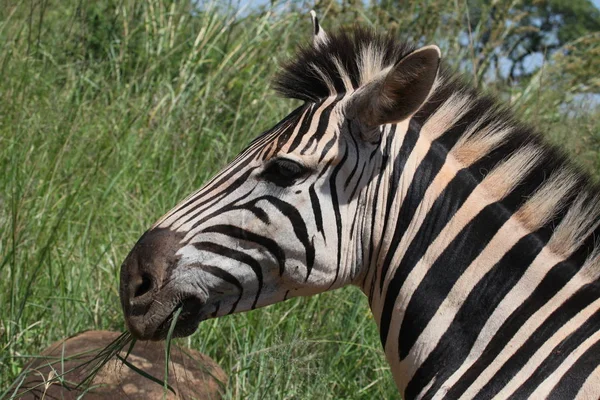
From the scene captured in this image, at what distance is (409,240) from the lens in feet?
10.2

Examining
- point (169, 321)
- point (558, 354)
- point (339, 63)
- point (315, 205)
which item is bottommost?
point (169, 321)

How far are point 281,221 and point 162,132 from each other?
14.0 ft

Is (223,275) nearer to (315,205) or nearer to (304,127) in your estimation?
(315,205)

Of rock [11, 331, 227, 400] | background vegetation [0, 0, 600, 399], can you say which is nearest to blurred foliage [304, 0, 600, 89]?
background vegetation [0, 0, 600, 399]

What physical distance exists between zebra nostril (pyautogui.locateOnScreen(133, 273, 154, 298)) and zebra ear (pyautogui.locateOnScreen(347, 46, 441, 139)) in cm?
96

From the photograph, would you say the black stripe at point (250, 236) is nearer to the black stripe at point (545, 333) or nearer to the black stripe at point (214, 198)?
the black stripe at point (214, 198)

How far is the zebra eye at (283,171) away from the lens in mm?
3051

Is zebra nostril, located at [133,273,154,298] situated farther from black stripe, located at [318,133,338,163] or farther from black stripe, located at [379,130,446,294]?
black stripe, located at [379,130,446,294]

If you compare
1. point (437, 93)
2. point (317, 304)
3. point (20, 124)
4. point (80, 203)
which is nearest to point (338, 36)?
point (437, 93)

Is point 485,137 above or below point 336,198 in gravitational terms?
above

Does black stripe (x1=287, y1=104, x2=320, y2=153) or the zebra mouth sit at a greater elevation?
black stripe (x1=287, y1=104, x2=320, y2=153)

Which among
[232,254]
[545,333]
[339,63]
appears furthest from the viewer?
[339,63]

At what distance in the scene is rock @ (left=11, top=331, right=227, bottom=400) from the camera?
3996 millimetres

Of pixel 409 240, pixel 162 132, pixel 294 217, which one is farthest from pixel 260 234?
pixel 162 132
